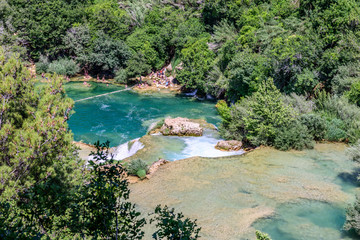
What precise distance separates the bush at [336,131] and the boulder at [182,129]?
8.81 meters

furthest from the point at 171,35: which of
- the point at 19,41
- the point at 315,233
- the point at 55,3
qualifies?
the point at 315,233

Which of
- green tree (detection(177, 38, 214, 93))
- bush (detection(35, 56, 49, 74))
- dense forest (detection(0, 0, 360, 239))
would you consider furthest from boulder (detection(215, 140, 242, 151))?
bush (detection(35, 56, 49, 74))

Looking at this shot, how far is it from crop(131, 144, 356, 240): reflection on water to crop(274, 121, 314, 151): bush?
56cm

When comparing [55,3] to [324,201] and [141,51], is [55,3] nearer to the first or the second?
[141,51]

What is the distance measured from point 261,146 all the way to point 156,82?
25144 millimetres

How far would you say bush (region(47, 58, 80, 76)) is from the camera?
147ft

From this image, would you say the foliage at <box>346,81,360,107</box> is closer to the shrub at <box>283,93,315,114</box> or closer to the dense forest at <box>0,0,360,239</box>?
the dense forest at <box>0,0,360,239</box>

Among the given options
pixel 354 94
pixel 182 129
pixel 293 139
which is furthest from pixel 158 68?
pixel 293 139

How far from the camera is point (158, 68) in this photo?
45656 mm

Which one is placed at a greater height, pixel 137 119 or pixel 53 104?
pixel 53 104

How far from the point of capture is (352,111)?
2091 cm

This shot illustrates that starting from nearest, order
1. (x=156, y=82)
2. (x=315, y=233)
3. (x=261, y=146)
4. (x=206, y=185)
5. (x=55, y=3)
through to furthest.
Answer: (x=315, y=233)
(x=206, y=185)
(x=261, y=146)
(x=156, y=82)
(x=55, y=3)

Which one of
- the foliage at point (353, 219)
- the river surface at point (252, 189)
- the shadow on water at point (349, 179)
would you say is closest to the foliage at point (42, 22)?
the river surface at point (252, 189)

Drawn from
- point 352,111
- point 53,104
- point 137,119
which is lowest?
point 137,119
